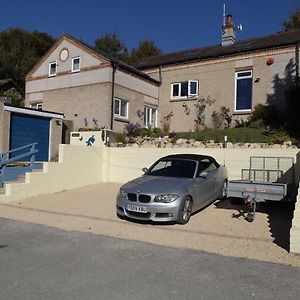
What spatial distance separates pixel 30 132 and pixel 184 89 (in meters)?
10.1

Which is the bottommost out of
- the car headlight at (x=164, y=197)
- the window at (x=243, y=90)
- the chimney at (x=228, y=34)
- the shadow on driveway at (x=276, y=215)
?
the shadow on driveway at (x=276, y=215)

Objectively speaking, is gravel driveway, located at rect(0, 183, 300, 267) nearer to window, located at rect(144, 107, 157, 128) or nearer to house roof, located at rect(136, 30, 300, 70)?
window, located at rect(144, 107, 157, 128)

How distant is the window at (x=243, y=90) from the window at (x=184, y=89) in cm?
251

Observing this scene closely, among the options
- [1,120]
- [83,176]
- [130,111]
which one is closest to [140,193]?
[83,176]

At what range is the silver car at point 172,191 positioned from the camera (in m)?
8.63

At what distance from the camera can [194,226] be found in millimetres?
8641

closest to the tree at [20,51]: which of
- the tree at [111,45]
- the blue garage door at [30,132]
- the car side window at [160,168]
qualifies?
the tree at [111,45]

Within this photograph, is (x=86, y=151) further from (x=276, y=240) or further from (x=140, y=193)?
(x=276, y=240)

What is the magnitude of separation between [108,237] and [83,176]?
7.15m

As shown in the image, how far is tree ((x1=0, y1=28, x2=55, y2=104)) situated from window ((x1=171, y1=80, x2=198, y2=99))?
701 inches

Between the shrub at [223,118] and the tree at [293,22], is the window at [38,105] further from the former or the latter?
the tree at [293,22]

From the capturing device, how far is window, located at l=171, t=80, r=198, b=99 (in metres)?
23.3

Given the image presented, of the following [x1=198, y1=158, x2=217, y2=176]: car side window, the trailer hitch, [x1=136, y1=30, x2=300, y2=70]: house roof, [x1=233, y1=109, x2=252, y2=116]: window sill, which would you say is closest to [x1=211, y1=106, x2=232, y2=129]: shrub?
[x1=233, y1=109, x2=252, y2=116]: window sill

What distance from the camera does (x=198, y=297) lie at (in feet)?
15.1
